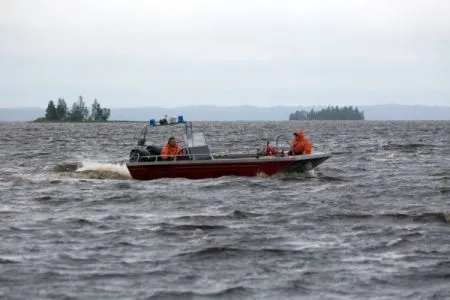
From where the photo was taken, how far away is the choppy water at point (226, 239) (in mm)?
11961

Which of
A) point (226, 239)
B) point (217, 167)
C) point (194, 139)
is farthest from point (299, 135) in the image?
point (226, 239)

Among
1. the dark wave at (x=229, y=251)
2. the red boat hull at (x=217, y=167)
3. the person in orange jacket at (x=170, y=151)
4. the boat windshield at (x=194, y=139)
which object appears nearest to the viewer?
the dark wave at (x=229, y=251)

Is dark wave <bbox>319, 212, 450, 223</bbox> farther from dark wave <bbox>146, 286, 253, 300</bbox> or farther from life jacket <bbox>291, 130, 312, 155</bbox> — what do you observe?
life jacket <bbox>291, 130, 312, 155</bbox>

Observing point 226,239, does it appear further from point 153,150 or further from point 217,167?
point 153,150

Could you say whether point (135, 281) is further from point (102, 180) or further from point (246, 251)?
point (102, 180)

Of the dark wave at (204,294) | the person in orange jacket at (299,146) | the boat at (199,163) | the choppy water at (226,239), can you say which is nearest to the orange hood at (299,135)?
the person in orange jacket at (299,146)

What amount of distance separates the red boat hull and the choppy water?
38cm

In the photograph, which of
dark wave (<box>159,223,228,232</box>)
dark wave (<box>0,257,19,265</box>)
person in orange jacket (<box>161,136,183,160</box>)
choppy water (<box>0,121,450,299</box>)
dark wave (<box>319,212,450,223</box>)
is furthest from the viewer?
person in orange jacket (<box>161,136,183,160</box>)

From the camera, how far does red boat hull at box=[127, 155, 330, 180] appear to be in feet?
86.7

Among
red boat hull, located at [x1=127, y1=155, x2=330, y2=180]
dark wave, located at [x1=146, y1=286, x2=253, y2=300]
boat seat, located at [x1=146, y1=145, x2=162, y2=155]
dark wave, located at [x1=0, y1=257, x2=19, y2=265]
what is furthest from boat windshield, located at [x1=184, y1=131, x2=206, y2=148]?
dark wave, located at [x1=146, y1=286, x2=253, y2=300]

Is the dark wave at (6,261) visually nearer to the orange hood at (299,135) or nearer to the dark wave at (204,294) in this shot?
the dark wave at (204,294)

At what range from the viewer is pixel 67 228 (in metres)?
17.0

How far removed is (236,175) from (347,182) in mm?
3873

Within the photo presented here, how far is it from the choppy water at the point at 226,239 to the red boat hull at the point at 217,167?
0.38 m
